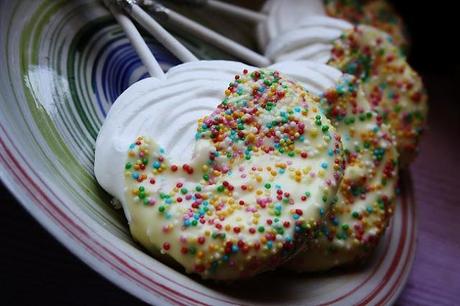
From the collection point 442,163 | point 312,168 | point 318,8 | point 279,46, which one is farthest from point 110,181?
point 442,163

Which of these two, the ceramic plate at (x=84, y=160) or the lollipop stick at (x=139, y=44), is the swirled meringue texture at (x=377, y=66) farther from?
the lollipop stick at (x=139, y=44)

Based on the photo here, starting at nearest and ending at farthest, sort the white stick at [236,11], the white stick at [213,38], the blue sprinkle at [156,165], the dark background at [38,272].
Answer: the dark background at [38,272] < the blue sprinkle at [156,165] < the white stick at [213,38] < the white stick at [236,11]

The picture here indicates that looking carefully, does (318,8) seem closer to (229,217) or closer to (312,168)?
(312,168)

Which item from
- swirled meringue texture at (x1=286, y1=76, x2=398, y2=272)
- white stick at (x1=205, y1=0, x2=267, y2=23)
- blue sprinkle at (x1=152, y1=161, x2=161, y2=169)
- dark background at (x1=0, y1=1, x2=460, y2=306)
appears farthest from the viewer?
white stick at (x1=205, y1=0, x2=267, y2=23)

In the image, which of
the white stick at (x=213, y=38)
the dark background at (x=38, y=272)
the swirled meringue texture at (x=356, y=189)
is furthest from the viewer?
the white stick at (x=213, y=38)

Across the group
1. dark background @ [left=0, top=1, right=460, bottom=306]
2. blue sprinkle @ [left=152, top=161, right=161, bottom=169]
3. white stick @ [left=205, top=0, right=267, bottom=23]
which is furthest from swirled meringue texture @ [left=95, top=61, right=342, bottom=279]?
white stick @ [left=205, top=0, right=267, bottom=23]

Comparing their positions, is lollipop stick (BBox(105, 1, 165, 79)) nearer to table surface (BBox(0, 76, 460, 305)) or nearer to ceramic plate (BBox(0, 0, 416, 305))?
ceramic plate (BBox(0, 0, 416, 305))

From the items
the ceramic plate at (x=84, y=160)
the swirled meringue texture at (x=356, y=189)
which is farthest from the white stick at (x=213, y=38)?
the swirled meringue texture at (x=356, y=189)
